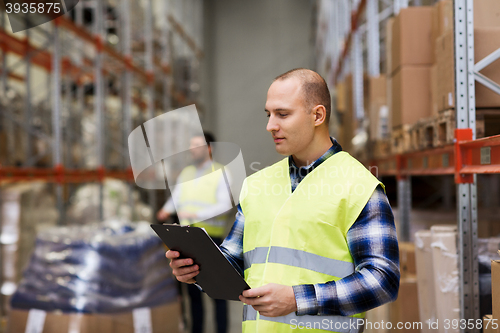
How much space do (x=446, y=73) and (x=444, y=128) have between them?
31 cm

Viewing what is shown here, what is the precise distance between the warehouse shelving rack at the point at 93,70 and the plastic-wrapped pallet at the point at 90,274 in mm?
1152

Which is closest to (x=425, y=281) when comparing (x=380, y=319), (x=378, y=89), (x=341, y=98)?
(x=380, y=319)

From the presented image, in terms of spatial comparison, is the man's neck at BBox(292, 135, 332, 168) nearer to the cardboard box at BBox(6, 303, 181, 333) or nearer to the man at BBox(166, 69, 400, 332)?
the man at BBox(166, 69, 400, 332)

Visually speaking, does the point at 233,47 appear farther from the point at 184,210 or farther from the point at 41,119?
the point at 184,210

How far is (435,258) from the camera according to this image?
2.65m

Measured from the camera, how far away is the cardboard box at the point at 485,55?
243 centimetres

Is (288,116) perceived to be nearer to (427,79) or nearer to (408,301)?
(408,301)

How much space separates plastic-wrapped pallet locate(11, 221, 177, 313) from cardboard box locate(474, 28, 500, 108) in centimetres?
321

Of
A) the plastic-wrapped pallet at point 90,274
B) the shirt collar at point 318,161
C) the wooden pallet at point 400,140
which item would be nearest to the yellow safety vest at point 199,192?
the plastic-wrapped pallet at point 90,274

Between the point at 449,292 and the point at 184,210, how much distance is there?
2.47 meters

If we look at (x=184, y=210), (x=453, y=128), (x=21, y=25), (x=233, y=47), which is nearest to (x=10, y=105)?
(x=21, y=25)

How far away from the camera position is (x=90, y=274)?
4188 millimetres

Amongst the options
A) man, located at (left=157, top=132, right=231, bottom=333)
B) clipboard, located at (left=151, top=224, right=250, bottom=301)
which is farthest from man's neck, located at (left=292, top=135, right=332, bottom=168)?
man, located at (left=157, top=132, right=231, bottom=333)

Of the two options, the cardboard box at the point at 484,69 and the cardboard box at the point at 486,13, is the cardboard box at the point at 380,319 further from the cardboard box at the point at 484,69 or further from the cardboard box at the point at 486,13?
the cardboard box at the point at 486,13
